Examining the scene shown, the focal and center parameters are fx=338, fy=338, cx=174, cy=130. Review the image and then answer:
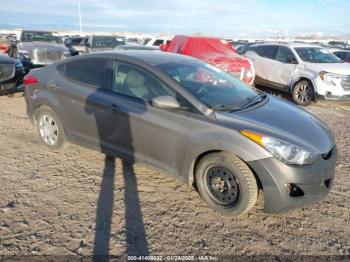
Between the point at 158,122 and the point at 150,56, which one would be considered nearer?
the point at 158,122

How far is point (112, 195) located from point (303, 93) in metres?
7.00

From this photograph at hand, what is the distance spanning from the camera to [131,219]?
11.2ft

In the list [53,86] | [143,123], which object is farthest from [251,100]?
[53,86]

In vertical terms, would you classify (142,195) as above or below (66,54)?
below

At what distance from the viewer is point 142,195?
12.8ft

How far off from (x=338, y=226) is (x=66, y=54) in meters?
11.6

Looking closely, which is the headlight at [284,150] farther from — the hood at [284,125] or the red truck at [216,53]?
the red truck at [216,53]

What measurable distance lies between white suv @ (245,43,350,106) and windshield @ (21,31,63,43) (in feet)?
27.7

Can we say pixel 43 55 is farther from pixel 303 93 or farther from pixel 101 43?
pixel 303 93

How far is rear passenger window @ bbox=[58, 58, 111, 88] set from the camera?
433 centimetres

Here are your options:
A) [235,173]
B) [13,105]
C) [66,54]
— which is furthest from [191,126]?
[66,54]

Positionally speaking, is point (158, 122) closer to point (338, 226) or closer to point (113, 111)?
point (113, 111)

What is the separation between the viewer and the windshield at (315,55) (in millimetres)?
9609

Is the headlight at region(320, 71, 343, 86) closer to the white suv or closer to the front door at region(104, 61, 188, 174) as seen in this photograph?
the white suv
